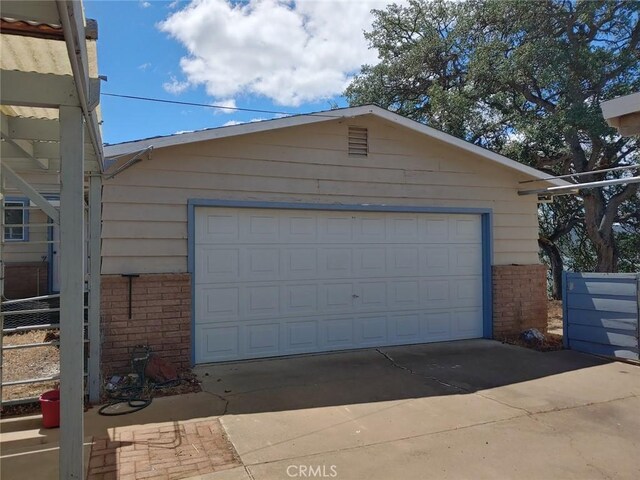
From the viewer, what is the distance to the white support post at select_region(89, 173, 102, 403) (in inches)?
205

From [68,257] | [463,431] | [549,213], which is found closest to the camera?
[68,257]

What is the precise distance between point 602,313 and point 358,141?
4816 mm

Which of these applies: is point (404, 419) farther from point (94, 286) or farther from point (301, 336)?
point (94, 286)

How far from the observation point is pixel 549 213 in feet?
54.6

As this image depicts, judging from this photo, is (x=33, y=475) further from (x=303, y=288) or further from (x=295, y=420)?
(x=303, y=288)

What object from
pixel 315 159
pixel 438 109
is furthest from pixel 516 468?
pixel 438 109

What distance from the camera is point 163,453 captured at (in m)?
4.00

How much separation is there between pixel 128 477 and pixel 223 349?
322cm

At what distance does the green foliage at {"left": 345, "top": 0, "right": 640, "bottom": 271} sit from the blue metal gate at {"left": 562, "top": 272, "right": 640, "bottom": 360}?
594 centimetres

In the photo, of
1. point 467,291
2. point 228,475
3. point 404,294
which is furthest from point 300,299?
point 228,475

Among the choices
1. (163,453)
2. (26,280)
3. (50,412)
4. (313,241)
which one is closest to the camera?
(163,453)

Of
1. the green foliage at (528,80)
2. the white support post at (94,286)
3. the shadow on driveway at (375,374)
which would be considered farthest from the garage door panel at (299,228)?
the green foliage at (528,80)

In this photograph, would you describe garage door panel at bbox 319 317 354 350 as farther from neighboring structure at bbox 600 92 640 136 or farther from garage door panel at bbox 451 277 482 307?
neighboring structure at bbox 600 92 640 136

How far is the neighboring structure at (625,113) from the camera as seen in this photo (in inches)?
144
